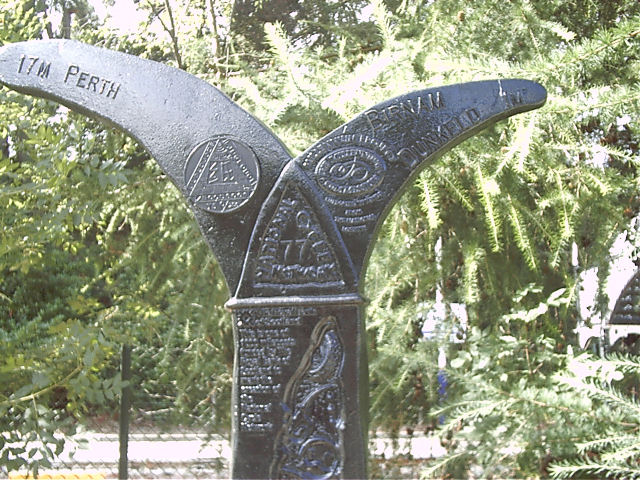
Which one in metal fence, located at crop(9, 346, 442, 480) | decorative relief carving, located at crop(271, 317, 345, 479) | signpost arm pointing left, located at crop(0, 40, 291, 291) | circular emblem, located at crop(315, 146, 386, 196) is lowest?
metal fence, located at crop(9, 346, 442, 480)

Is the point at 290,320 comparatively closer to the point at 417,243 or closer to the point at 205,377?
the point at 417,243

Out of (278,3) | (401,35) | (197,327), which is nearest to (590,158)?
(401,35)

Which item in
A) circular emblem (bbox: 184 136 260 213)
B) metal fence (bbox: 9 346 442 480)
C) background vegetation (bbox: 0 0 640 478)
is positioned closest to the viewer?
circular emblem (bbox: 184 136 260 213)

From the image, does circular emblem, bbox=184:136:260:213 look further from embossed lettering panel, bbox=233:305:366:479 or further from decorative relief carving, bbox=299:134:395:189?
embossed lettering panel, bbox=233:305:366:479

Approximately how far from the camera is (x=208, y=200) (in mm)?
1612

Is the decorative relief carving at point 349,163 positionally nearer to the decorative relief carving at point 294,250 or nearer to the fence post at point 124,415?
the decorative relief carving at point 294,250

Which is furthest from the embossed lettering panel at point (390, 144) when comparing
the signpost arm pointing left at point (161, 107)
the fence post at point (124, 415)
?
the fence post at point (124, 415)

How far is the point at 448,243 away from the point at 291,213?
3.94 feet

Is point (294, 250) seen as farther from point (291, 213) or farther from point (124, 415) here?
point (124, 415)

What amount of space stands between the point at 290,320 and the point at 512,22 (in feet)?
5.23

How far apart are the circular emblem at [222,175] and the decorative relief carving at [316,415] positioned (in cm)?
35

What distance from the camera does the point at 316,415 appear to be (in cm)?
147

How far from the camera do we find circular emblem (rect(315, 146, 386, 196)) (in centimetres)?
155

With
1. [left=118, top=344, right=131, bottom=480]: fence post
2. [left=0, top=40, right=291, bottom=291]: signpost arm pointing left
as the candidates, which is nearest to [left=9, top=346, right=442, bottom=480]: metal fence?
[left=118, top=344, right=131, bottom=480]: fence post
